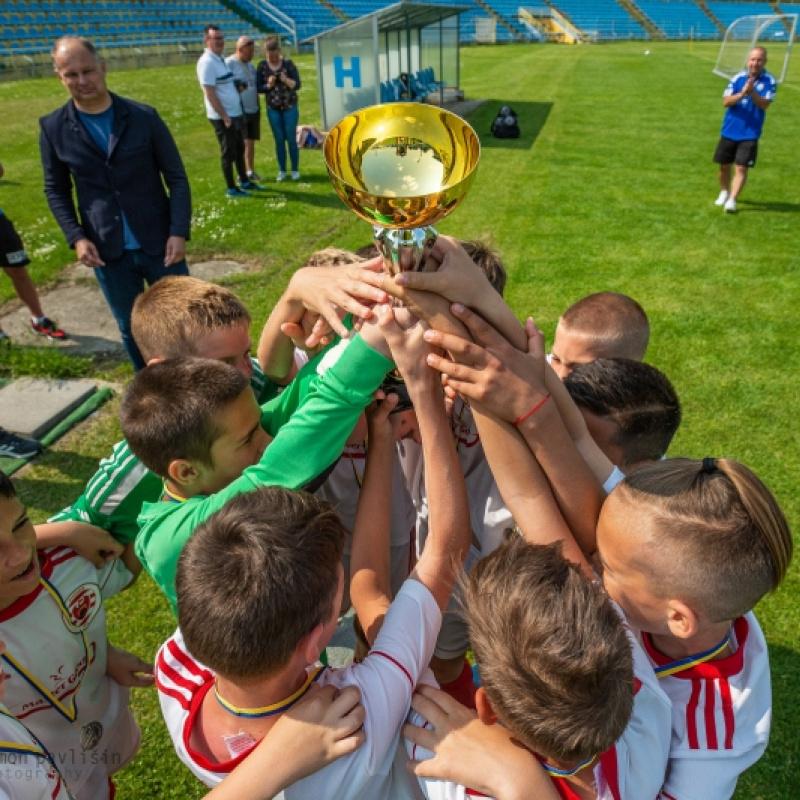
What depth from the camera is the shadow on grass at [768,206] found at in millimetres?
8555

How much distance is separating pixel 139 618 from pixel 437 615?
208cm

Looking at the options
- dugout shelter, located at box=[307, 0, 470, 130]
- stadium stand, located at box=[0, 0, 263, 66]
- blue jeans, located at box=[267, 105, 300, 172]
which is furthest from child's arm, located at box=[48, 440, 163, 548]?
stadium stand, located at box=[0, 0, 263, 66]

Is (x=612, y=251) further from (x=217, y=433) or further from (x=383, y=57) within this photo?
(x=383, y=57)

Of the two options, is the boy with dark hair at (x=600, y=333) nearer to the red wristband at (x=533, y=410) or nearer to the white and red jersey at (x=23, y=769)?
the red wristband at (x=533, y=410)

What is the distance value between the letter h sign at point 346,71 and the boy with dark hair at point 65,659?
37.8 ft

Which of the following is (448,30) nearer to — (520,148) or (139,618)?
(520,148)

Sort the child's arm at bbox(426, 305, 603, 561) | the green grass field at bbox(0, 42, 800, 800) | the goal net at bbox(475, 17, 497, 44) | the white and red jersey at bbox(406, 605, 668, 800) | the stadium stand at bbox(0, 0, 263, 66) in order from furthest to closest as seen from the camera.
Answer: the goal net at bbox(475, 17, 497, 44) < the stadium stand at bbox(0, 0, 263, 66) < the green grass field at bbox(0, 42, 800, 800) < the child's arm at bbox(426, 305, 603, 561) < the white and red jersey at bbox(406, 605, 668, 800)

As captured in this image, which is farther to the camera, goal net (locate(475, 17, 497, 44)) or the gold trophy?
goal net (locate(475, 17, 497, 44))

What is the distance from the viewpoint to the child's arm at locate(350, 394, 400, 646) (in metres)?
1.61

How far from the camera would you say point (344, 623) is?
2.99 metres

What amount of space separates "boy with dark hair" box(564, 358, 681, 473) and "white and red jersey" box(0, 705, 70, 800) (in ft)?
5.24

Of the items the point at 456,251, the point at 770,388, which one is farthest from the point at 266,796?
the point at 770,388

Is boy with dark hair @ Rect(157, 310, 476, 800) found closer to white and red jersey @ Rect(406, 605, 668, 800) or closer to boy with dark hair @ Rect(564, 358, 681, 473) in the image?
white and red jersey @ Rect(406, 605, 668, 800)

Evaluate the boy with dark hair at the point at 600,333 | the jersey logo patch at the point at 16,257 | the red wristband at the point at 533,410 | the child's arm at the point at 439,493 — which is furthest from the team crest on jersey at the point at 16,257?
the red wristband at the point at 533,410
